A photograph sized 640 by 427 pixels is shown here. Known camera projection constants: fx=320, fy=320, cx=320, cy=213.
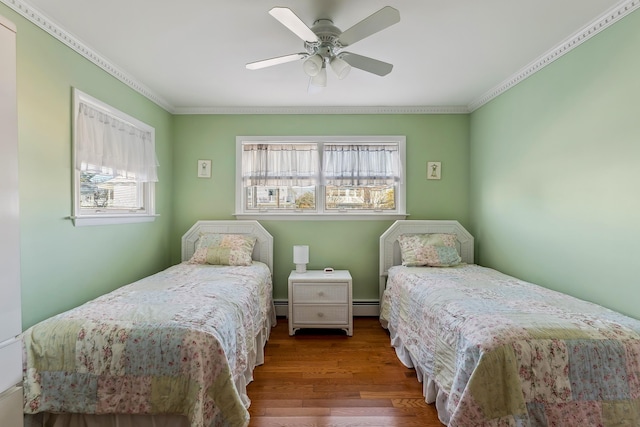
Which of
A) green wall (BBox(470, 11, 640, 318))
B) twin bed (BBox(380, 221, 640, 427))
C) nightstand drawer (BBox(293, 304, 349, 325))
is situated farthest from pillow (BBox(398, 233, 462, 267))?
twin bed (BBox(380, 221, 640, 427))

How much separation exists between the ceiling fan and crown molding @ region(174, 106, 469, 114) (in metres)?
1.39

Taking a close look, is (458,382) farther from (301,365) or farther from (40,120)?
(40,120)

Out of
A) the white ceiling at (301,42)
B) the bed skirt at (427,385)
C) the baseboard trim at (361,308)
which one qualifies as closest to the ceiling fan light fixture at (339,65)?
the white ceiling at (301,42)

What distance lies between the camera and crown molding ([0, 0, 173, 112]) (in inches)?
71.6

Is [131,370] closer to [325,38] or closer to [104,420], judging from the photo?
[104,420]

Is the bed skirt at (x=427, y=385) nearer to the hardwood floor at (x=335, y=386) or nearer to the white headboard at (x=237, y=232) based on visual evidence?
the hardwood floor at (x=335, y=386)

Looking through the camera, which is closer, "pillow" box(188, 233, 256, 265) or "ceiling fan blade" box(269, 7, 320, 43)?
"ceiling fan blade" box(269, 7, 320, 43)

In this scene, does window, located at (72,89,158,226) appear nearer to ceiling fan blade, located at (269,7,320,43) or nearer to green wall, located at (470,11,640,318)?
ceiling fan blade, located at (269,7,320,43)

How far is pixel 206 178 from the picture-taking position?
3756mm

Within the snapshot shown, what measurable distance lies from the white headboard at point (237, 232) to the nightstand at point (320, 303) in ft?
1.76

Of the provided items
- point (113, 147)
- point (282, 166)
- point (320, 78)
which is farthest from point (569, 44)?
point (113, 147)

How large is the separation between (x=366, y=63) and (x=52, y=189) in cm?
220

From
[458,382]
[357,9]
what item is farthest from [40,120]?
[458,382]

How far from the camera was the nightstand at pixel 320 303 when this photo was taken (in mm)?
3195
